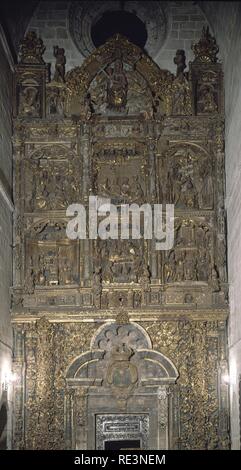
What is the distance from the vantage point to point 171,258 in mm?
18641

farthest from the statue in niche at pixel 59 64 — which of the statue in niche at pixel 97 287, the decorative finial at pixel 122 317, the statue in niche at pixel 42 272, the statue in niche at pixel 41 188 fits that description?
the decorative finial at pixel 122 317

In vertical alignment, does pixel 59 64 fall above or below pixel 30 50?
below

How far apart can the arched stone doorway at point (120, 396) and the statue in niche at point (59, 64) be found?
18.3ft

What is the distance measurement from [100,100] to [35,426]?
721 centimetres

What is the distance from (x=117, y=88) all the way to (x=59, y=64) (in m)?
1.40

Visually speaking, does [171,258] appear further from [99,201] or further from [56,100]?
[56,100]

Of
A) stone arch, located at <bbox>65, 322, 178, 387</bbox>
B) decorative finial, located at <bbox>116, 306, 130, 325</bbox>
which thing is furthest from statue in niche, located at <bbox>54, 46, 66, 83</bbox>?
stone arch, located at <bbox>65, 322, 178, 387</bbox>

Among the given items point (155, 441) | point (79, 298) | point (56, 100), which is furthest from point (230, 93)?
point (155, 441)

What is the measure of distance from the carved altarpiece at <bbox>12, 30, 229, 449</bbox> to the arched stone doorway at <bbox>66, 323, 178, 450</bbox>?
29mm

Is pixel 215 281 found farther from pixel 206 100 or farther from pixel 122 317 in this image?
pixel 206 100

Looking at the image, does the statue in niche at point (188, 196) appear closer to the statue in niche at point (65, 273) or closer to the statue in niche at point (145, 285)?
the statue in niche at point (145, 285)

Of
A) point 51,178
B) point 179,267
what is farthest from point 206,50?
point 179,267

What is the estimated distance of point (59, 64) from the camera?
19344 mm
